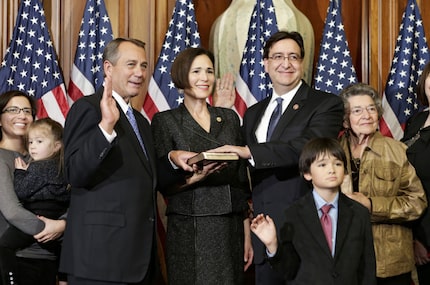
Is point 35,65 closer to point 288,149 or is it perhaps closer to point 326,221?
point 288,149

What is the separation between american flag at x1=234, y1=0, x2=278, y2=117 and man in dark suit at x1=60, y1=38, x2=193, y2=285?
1945 millimetres

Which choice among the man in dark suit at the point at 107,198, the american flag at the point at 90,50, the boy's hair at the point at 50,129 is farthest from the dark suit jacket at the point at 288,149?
the american flag at the point at 90,50

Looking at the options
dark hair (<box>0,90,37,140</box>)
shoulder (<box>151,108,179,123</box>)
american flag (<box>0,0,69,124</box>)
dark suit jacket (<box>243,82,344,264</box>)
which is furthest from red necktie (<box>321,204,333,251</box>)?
american flag (<box>0,0,69,124</box>)

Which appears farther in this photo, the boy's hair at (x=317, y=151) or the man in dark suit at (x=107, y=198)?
the boy's hair at (x=317, y=151)

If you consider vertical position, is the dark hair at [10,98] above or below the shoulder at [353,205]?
above

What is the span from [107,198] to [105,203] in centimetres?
2

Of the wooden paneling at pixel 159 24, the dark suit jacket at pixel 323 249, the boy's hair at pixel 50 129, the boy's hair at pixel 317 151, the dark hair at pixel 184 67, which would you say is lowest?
the dark suit jacket at pixel 323 249

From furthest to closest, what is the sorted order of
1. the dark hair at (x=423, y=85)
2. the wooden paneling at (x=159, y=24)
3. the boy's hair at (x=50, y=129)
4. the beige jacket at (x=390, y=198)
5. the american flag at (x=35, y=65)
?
1. the wooden paneling at (x=159, y=24)
2. the american flag at (x=35, y=65)
3. the dark hair at (x=423, y=85)
4. the boy's hair at (x=50, y=129)
5. the beige jacket at (x=390, y=198)

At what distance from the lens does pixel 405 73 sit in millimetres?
5305

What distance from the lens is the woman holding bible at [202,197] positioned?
366 centimetres

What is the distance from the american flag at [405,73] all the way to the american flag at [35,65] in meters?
2.40

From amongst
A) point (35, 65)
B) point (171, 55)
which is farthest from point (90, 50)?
point (171, 55)

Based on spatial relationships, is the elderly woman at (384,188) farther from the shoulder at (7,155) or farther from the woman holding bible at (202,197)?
the shoulder at (7,155)

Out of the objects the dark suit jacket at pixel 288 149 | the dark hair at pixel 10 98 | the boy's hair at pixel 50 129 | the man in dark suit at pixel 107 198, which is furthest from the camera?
the dark hair at pixel 10 98
